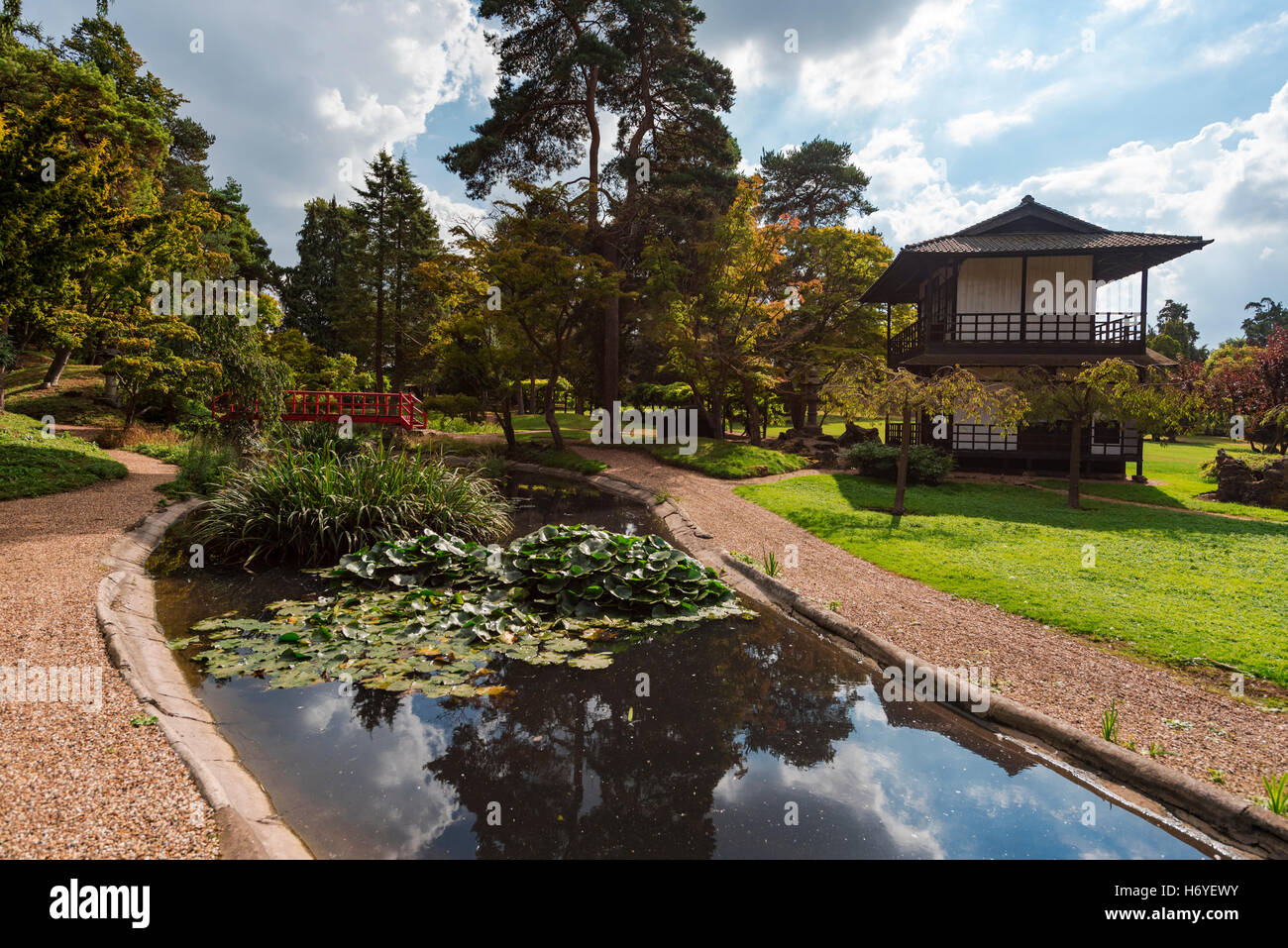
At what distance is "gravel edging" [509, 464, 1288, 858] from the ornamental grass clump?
536cm

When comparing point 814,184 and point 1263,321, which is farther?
point 1263,321

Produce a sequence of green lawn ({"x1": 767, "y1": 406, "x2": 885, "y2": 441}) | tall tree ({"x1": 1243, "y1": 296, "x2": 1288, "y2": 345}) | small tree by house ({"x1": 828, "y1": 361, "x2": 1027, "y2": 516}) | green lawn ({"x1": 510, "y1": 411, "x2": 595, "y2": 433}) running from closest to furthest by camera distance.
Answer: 1. small tree by house ({"x1": 828, "y1": 361, "x2": 1027, "y2": 516})
2. green lawn ({"x1": 510, "y1": 411, "x2": 595, "y2": 433})
3. green lawn ({"x1": 767, "y1": 406, "x2": 885, "y2": 441})
4. tall tree ({"x1": 1243, "y1": 296, "x2": 1288, "y2": 345})

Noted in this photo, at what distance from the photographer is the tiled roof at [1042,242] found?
1814cm

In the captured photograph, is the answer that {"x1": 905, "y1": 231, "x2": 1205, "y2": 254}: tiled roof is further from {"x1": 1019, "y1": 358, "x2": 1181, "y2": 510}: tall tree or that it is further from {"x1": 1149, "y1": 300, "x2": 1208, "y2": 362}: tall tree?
{"x1": 1149, "y1": 300, "x2": 1208, "y2": 362}: tall tree

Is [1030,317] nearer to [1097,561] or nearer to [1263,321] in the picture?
[1097,561]

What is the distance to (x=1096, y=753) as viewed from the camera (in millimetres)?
4227

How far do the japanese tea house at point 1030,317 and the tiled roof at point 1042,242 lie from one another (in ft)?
0.09

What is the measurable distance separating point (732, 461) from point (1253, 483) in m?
13.0

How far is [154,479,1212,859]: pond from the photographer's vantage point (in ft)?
11.3

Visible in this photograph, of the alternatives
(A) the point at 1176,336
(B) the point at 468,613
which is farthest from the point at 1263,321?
(B) the point at 468,613

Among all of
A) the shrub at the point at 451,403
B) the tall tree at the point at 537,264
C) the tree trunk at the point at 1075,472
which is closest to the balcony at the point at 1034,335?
the tree trunk at the point at 1075,472

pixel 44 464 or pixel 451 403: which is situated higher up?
pixel 451 403

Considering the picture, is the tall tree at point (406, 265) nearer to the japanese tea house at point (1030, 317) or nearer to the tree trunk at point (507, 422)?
the tree trunk at point (507, 422)

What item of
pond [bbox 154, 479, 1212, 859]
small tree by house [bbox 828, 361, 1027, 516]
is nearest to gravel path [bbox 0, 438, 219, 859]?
pond [bbox 154, 479, 1212, 859]
